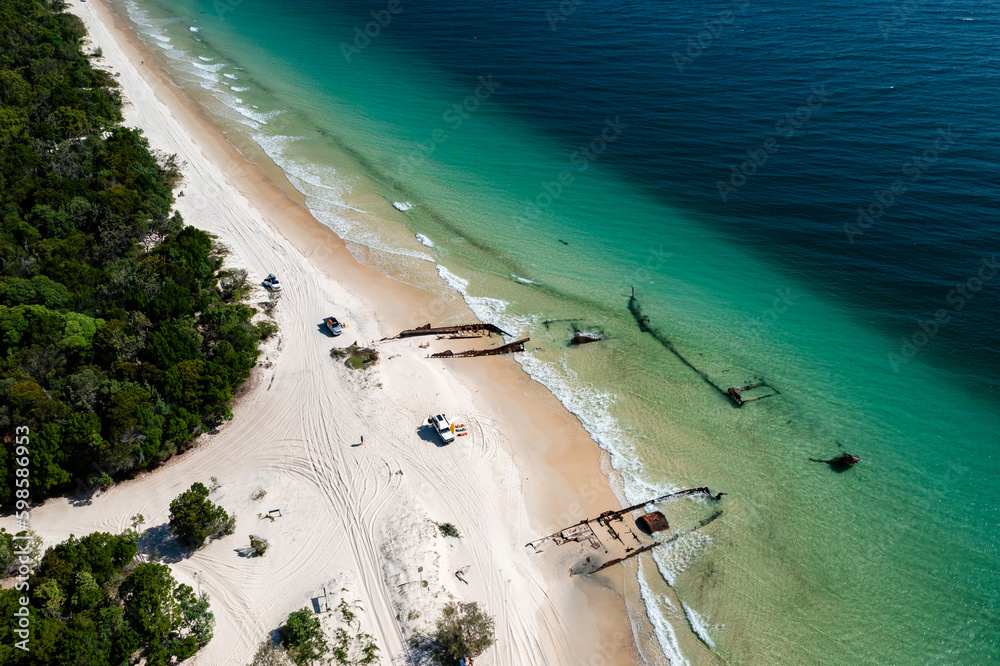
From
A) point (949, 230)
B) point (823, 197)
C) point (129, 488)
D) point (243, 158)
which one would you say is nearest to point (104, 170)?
point (243, 158)

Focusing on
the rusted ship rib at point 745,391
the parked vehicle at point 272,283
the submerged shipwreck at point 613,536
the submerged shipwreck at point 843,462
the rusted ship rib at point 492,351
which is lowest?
the submerged shipwreck at point 613,536

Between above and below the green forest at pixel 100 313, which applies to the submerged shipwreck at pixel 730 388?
below

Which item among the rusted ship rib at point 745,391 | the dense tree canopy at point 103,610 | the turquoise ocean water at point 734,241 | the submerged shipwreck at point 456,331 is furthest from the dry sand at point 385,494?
the rusted ship rib at point 745,391

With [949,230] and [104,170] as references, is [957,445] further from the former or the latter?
[104,170]

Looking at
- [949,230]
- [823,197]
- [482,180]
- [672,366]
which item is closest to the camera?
[672,366]

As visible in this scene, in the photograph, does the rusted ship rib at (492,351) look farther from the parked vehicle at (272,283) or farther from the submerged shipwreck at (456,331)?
the parked vehicle at (272,283)

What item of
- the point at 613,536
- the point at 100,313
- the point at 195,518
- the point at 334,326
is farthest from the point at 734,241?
the point at 100,313
